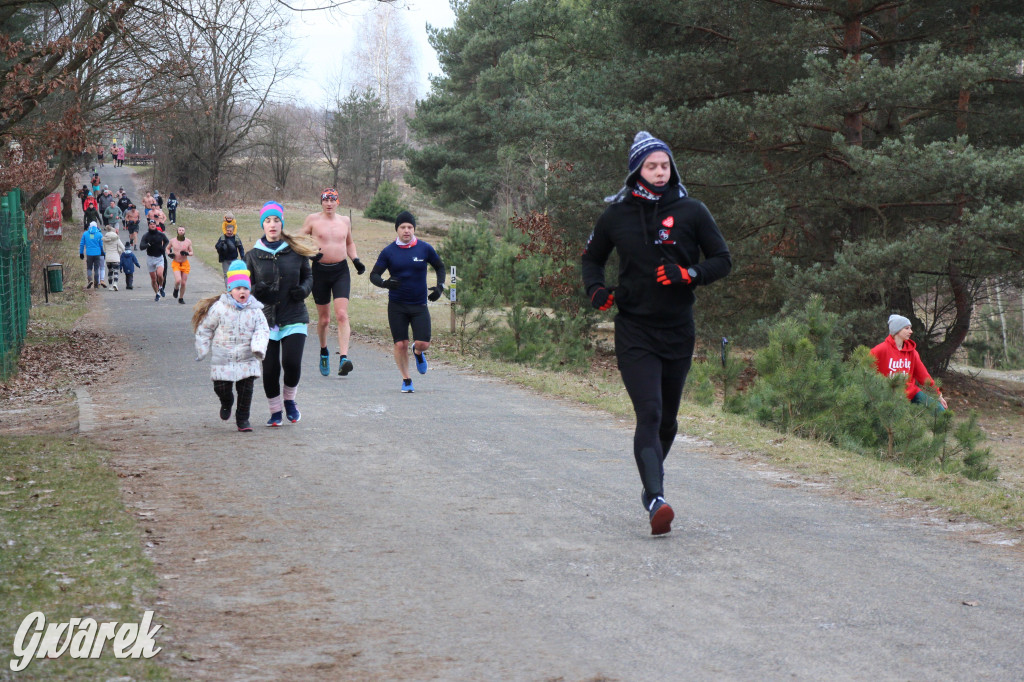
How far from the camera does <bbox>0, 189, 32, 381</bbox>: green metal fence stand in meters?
15.4

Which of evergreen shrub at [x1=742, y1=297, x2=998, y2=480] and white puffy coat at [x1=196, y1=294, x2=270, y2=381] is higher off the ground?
white puffy coat at [x1=196, y1=294, x2=270, y2=381]

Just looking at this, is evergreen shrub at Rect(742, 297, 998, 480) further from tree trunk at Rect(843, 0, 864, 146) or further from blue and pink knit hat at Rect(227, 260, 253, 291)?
tree trunk at Rect(843, 0, 864, 146)

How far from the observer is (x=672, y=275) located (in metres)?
5.98

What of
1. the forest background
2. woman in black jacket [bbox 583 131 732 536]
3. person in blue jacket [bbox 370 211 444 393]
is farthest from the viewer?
the forest background

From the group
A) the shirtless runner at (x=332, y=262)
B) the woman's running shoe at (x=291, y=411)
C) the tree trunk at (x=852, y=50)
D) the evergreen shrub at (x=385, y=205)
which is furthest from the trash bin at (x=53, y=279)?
the evergreen shrub at (x=385, y=205)

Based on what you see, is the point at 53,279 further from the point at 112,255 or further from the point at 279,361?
the point at 279,361

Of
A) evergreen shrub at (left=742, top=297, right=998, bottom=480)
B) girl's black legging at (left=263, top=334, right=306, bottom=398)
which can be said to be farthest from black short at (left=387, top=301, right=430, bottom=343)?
evergreen shrub at (left=742, top=297, right=998, bottom=480)

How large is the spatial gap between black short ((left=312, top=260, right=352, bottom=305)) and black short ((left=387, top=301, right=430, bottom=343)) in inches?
57.9

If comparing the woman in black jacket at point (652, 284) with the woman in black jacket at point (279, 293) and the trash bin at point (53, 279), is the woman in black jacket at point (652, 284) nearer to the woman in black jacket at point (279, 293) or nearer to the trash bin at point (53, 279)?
the woman in black jacket at point (279, 293)

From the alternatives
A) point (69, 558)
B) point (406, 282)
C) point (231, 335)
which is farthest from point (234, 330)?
point (69, 558)

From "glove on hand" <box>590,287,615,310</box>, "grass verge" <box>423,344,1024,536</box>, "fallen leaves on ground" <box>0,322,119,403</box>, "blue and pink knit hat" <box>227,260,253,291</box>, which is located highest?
"glove on hand" <box>590,287,615,310</box>

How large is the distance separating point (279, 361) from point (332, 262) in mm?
3775

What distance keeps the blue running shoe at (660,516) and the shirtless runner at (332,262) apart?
8.08m

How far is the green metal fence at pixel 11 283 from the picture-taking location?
50.4ft
